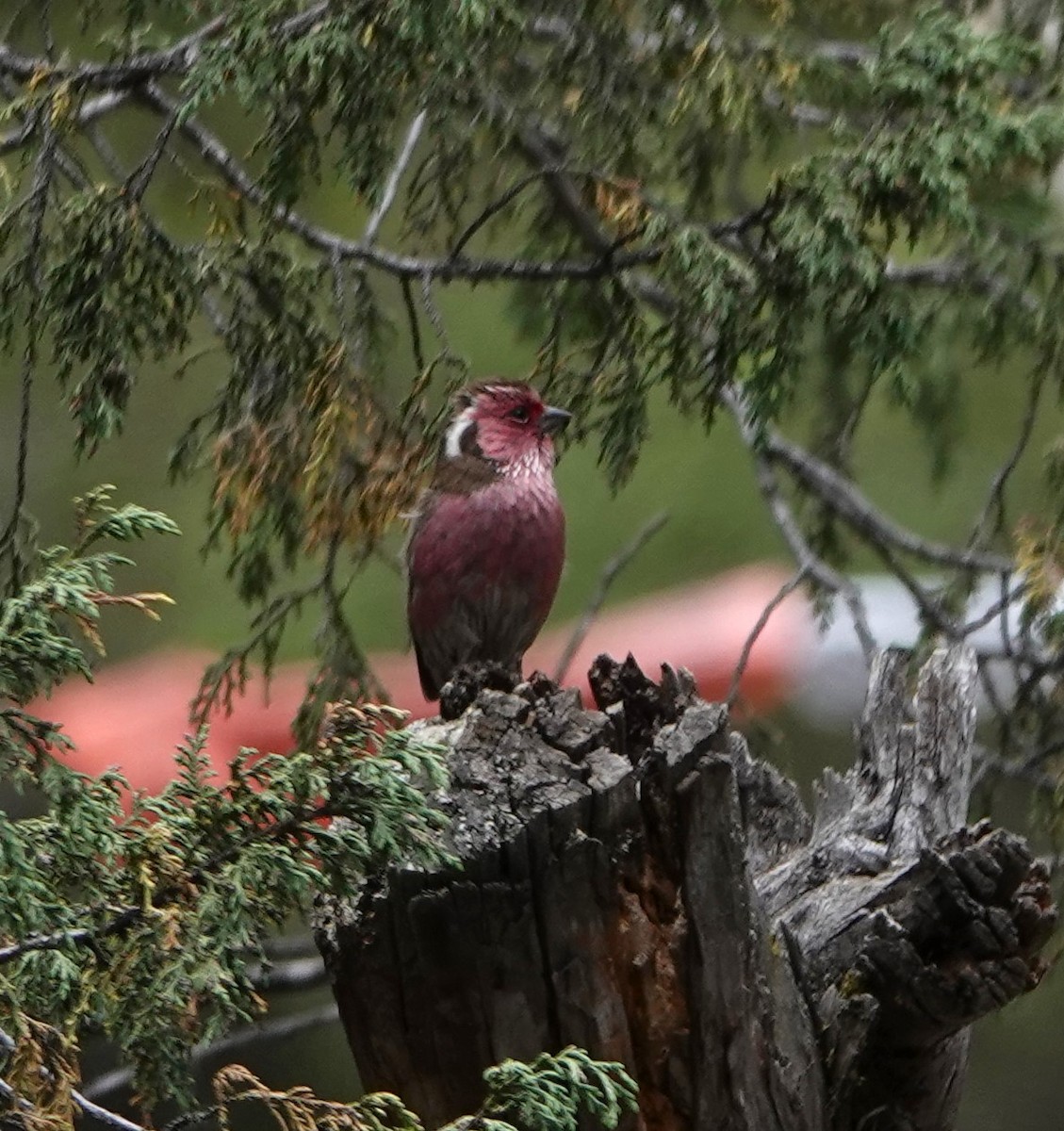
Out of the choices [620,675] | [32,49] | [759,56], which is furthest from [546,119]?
[32,49]

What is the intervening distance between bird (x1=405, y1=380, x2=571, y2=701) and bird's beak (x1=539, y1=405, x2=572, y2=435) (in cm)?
10

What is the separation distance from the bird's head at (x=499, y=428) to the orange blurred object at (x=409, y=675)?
1.14 metres

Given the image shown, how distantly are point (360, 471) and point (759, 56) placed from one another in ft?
4.57

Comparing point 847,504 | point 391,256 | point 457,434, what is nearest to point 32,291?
point 391,256

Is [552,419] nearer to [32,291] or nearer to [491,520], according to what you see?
[491,520]

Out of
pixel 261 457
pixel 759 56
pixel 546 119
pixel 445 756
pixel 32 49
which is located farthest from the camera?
pixel 32 49

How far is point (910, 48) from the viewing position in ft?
13.7

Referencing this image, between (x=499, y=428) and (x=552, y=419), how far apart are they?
0.38 meters

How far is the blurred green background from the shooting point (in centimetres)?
877

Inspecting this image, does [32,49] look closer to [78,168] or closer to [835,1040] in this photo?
[78,168]

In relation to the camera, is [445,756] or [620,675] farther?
[620,675]

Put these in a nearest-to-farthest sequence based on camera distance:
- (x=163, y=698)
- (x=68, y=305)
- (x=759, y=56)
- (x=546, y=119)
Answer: (x=68, y=305) < (x=759, y=56) < (x=546, y=119) < (x=163, y=698)

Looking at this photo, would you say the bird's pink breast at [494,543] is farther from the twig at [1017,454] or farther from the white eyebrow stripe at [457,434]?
the twig at [1017,454]

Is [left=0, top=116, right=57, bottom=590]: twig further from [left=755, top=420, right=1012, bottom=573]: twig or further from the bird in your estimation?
[left=755, top=420, right=1012, bottom=573]: twig
